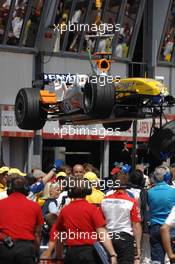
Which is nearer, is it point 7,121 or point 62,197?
point 62,197

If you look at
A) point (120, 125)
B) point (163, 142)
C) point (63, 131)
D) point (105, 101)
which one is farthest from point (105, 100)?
point (63, 131)

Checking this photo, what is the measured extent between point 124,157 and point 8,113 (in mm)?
5702

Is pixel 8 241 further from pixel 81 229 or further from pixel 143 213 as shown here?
pixel 143 213

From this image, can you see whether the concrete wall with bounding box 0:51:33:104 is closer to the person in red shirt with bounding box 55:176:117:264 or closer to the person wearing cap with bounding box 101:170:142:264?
the person wearing cap with bounding box 101:170:142:264

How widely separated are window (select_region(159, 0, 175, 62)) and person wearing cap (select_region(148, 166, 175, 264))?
18.5 metres

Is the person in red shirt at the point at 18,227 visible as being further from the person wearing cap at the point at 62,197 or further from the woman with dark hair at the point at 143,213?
the woman with dark hair at the point at 143,213

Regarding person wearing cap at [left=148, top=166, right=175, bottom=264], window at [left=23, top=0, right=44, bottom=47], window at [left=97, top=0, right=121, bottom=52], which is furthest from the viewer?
window at [left=97, top=0, right=121, bottom=52]

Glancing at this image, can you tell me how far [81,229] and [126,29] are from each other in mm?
20019

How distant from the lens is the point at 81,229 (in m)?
9.26

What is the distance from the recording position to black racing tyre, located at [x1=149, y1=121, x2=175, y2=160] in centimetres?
1176

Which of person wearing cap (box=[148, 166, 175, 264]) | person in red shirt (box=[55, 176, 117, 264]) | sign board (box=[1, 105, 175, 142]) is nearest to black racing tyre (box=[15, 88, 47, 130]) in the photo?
person wearing cap (box=[148, 166, 175, 264])

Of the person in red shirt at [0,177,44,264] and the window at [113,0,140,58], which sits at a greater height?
the window at [113,0,140,58]

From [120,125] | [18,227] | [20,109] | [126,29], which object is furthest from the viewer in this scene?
[126,29]

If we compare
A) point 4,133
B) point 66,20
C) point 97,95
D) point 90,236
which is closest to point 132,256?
point 90,236
